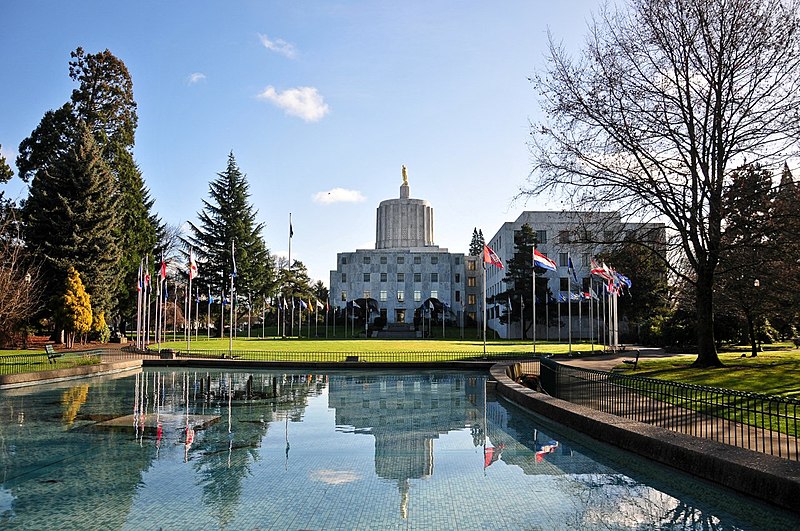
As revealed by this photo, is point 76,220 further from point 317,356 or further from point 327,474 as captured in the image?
point 327,474

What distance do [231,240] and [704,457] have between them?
72011 mm

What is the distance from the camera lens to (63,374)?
26.2 m

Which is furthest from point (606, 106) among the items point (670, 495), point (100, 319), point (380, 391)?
point (100, 319)

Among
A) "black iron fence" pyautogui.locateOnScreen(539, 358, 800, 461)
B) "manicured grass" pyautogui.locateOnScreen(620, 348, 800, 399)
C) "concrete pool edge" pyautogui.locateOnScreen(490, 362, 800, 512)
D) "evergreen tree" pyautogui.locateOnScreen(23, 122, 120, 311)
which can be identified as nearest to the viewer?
"concrete pool edge" pyautogui.locateOnScreen(490, 362, 800, 512)

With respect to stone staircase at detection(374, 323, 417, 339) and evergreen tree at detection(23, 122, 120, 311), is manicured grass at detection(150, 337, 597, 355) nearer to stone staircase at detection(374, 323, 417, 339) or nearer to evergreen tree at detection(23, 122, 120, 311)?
evergreen tree at detection(23, 122, 120, 311)

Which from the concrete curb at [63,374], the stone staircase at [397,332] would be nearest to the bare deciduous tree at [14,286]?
the concrete curb at [63,374]

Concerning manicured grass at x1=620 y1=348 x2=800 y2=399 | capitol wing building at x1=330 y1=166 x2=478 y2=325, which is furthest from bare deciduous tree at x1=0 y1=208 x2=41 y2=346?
capitol wing building at x1=330 y1=166 x2=478 y2=325

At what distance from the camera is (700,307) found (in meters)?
26.2

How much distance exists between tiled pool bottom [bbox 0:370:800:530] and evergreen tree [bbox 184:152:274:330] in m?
61.1

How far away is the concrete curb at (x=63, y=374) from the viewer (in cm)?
2331

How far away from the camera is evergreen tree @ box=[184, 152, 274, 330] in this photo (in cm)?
7731

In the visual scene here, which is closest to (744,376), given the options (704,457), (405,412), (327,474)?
(405,412)

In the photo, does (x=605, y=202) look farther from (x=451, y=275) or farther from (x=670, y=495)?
(x=451, y=275)

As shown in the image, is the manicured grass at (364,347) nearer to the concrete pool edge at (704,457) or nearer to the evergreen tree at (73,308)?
the evergreen tree at (73,308)
